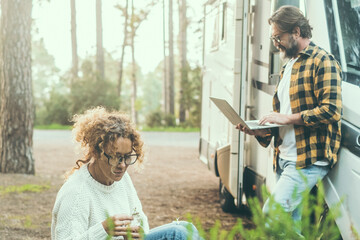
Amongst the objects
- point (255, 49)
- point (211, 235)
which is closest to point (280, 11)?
point (255, 49)

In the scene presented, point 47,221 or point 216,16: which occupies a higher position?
point 216,16

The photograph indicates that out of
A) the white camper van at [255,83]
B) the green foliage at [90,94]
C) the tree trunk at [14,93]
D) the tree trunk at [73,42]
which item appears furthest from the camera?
the tree trunk at [73,42]

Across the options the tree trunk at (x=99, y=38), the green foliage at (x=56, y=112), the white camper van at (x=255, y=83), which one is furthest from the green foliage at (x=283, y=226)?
the tree trunk at (x=99, y=38)

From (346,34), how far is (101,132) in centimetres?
165

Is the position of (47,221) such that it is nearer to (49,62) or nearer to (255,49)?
(255,49)

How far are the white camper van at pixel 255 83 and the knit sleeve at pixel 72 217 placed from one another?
1.22m

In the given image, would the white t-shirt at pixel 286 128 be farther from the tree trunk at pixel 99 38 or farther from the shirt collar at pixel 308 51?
the tree trunk at pixel 99 38

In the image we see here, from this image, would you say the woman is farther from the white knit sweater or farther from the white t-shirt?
the white t-shirt

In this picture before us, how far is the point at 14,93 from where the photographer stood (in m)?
8.38

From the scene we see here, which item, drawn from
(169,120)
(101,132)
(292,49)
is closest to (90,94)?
(169,120)

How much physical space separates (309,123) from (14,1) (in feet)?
21.1

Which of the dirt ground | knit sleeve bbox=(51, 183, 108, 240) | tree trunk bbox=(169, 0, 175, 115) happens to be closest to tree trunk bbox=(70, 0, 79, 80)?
tree trunk bbox=(169, 0, 175, 115)

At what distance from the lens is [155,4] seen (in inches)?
1163

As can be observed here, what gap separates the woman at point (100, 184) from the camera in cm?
256
